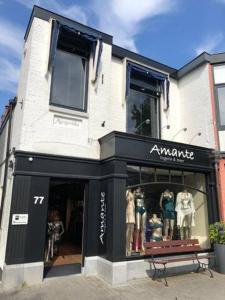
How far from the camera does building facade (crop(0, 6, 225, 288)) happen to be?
6.58m

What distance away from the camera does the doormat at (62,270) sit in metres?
6.71

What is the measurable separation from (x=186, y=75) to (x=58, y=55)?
17.4 feet

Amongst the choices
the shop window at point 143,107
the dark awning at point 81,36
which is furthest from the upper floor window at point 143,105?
the dark awning at point 81,36

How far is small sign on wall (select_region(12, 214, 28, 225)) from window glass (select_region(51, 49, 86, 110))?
3.29 m

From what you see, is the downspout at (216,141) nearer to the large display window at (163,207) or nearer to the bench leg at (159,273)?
the large display window at (163,207)

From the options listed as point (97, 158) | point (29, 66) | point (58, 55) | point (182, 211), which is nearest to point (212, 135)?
point (182, 211)

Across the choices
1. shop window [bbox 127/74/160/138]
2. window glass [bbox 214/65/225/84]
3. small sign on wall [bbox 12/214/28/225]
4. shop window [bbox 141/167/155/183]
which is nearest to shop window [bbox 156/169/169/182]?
shop window [bbox 141/167/155/183]

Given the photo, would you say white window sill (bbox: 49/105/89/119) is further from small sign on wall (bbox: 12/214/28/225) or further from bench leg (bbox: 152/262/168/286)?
bench leg (bbox: 152/262/168/286)

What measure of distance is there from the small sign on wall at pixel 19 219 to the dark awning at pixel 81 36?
417cm

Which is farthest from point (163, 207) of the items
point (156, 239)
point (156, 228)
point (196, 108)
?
point (196, 108)

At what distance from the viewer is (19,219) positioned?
6.34m

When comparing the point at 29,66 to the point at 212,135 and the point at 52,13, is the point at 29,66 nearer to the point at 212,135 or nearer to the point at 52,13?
the point at 52,13

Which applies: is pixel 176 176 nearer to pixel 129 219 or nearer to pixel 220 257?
pixel 129 219

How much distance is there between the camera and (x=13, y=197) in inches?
253
